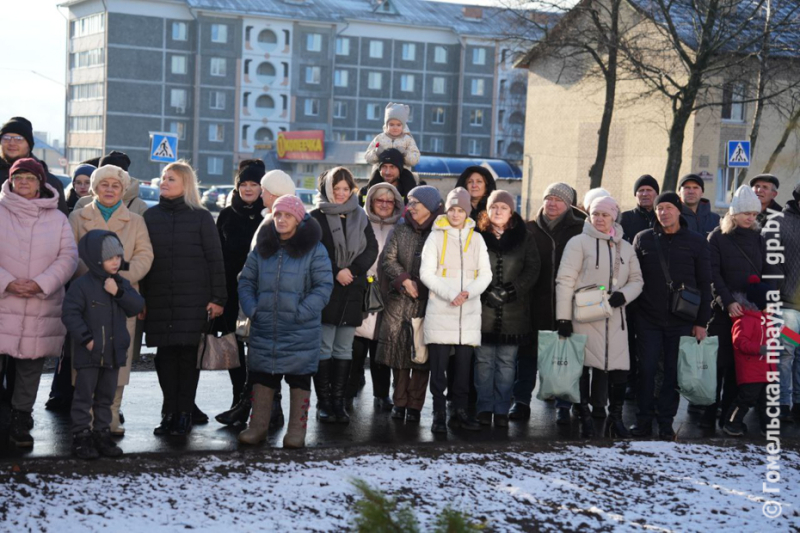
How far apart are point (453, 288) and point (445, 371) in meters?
0.70

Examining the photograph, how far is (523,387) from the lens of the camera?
9.25m

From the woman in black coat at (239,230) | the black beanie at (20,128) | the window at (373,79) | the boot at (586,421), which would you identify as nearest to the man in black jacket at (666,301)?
the boot at (586,421)

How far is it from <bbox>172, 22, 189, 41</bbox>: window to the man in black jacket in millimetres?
83402

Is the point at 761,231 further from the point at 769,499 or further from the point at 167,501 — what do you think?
the point at 167,501

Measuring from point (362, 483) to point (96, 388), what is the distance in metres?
4.42

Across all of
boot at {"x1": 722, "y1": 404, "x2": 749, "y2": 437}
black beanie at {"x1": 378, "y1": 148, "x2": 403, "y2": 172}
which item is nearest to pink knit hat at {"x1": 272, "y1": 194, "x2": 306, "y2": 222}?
black beanie at {"x1": 378, "y1": 148, "x2": 403, "y2": 172}

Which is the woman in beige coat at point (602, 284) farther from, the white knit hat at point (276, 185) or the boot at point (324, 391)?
the white knit hat at point (276, 185)

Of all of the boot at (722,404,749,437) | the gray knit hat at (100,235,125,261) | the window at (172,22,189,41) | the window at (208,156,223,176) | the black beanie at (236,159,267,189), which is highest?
the window at (172,22,189,41)

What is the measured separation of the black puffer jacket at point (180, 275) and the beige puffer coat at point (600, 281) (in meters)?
2.72

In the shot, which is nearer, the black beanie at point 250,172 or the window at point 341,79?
the black beanie at point 250,172

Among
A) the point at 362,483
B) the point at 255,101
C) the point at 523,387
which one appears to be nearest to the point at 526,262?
the point at 523,387

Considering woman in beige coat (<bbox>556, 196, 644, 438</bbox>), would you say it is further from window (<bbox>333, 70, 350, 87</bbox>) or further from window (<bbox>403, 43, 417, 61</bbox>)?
window (<bbox>403, 43, 417, 61</bbox>)

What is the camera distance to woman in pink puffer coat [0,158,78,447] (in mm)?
6977

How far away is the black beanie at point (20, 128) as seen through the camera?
8.05 metres
